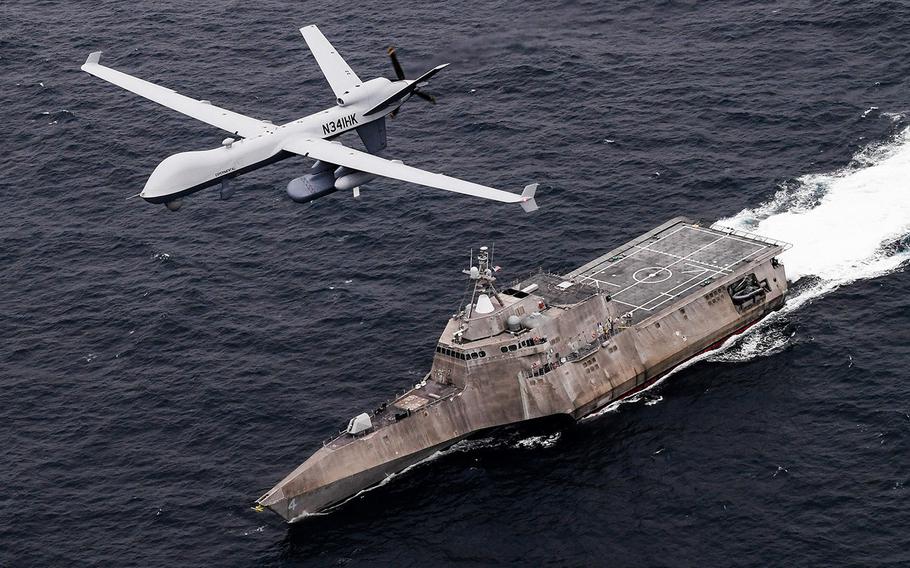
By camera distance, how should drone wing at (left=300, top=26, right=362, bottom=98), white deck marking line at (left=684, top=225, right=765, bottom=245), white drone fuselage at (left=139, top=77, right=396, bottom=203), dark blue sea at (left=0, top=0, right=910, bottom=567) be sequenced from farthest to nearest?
white deck marking line at (left=684, top=225, right=765, bottom=245) → drone wing at (left=300, top=26, right=362, bottom=98) → white drone fuselage at (left=139, top=77, right=396, bottom=203) → dark blue sea at (left=0, top=0, right=910, bottom=567)

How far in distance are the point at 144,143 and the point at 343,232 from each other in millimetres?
37280

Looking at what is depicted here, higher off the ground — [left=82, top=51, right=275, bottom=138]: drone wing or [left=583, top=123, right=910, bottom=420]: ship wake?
[left=82, top=51, right=275, bottom=138]: drone wing

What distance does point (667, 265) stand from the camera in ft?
482

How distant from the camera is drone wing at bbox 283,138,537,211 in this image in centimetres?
12338

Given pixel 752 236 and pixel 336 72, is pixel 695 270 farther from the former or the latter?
pixel 336 72

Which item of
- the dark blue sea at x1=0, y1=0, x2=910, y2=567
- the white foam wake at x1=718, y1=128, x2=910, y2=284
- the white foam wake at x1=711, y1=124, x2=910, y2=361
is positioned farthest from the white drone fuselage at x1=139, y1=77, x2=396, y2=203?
the white foam wake at x1=718, y1=128, x2=910, y2=284

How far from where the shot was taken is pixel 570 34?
19288 cm

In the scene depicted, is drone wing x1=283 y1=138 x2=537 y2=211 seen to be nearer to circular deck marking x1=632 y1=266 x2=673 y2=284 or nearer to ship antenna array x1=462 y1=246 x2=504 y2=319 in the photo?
ship antenna array x1=462 y1=246 x2=504 y2=319

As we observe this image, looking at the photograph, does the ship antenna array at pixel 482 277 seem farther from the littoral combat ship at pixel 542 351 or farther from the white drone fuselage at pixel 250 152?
the white drone fuselage at pixel 250 152

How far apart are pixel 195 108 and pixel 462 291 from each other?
117 ft

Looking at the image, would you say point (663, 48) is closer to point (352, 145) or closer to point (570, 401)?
point (352, 145)

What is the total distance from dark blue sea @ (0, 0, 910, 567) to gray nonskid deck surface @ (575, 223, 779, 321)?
16.5ft

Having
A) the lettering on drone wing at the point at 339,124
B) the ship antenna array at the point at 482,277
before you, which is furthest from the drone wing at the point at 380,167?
the ship antenna array at the point at 482,277

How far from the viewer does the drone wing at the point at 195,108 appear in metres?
140
